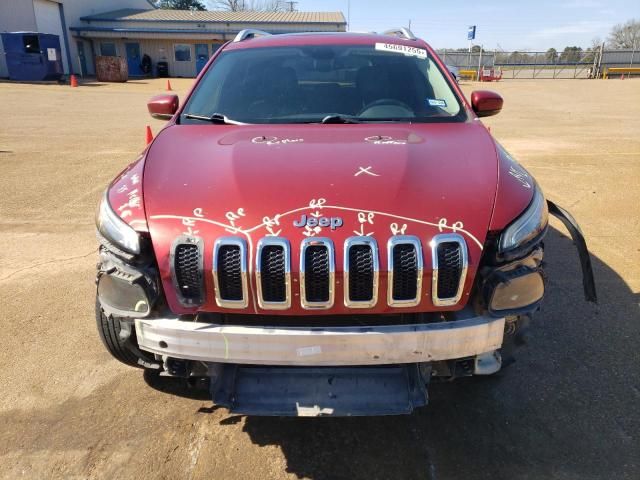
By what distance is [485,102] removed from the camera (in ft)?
11.5

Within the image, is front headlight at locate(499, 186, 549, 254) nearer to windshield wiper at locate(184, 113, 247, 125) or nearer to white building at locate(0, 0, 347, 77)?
windshield wiper at locate(184, 113, 247, 125)

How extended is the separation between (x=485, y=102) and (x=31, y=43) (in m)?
29.9

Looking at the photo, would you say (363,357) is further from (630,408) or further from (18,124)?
(18,124)

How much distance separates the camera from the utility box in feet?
86.7

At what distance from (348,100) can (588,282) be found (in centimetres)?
184

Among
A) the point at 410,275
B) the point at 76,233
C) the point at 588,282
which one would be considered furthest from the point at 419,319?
the point at 76,233

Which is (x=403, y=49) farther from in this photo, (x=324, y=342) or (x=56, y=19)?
(x=56, y=19)

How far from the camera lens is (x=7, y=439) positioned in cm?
252

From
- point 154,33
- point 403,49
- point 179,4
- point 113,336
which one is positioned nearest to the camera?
point 113,336

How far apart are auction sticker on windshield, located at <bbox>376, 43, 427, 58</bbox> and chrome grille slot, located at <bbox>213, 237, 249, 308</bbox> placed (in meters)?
2.39

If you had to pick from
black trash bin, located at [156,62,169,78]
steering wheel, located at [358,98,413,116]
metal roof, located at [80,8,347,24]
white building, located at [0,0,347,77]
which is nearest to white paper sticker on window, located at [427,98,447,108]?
steering wheel, located at [358,98,413,116]

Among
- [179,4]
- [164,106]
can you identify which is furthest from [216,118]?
[179,4]

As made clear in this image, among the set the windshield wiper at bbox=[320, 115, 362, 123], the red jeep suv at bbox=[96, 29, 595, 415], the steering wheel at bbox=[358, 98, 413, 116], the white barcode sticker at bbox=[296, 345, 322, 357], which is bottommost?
the white barcode sticker at bbox=[296, 345, 322, 357]

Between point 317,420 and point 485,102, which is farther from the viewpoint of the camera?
point 485,102
